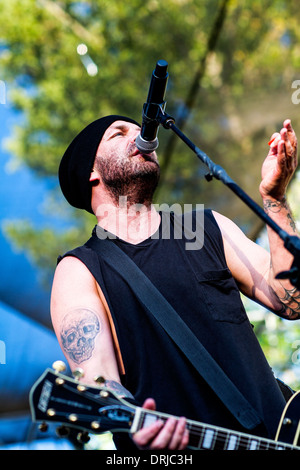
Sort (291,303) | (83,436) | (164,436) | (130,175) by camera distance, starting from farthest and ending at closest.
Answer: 1. (130,175)
2. (291,303)
3. (83,436)
4. (164,436)

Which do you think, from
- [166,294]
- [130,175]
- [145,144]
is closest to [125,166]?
[130,175]

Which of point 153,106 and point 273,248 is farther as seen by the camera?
point 273,248

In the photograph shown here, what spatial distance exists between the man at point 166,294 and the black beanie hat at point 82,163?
0.01m

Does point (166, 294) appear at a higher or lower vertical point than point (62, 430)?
higher

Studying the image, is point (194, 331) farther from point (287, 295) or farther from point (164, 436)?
point (164, 436)

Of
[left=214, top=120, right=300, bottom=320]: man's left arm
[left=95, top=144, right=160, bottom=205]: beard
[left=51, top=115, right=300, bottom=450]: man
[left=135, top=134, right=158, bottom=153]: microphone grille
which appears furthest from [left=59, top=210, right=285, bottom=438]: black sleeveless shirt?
[left=135, top=134, right=158, bottom=153]: microphone grille

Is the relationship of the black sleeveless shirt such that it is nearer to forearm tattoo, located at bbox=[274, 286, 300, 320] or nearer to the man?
the man

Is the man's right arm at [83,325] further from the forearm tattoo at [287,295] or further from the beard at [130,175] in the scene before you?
the forearm tattoo at [287,295]

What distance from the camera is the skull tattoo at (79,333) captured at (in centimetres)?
169

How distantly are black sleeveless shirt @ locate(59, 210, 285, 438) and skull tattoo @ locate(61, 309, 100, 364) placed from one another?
10cm

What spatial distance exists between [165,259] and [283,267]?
457 mm

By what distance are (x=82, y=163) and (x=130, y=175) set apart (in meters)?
0.30

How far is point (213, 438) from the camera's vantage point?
1.41m

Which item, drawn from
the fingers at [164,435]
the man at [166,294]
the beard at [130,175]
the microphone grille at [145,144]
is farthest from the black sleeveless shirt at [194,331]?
the microphone grille at [145,144]
